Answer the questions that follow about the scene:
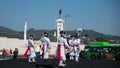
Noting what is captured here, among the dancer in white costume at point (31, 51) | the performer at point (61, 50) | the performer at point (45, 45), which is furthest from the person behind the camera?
the dancer in white costume at point (31, 51)

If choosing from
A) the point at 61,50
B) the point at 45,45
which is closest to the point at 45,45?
the point at 45,45

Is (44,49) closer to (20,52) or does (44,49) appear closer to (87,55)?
(87,55)

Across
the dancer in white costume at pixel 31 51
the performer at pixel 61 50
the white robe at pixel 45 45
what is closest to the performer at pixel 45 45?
the white robe at pixel 45 45

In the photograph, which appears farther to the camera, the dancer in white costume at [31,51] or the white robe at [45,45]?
the dancer in white costume at [31,51]

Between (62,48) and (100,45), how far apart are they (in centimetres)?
3095

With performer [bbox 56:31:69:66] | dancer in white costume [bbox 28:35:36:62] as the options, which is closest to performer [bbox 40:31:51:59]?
performer [bbox 56:31:69:66]

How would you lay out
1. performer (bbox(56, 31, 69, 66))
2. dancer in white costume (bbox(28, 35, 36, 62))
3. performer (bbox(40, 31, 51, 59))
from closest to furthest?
1. performer (bbox(56, 31, 69, 66))
2. performer (bbox(40, 31, 51, 59))
3. dancer in white costume (bbox(28, 35, 36, 62))

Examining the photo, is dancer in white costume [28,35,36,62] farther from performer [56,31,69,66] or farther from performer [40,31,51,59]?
performer [56,31,69,66]

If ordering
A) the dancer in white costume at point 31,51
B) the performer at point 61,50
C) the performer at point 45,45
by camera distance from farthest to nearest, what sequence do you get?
Result: the dancer in white costume at point 31,51
the performer at point 45,45
the performer at point 61,50

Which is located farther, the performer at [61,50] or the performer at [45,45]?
the performer at [45,45]

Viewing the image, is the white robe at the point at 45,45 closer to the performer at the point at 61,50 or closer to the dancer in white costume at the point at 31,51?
the performer at the point at 61,50

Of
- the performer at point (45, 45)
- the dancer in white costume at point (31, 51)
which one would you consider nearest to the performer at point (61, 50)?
the performer at point (45, 45)

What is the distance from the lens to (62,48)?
1562cm

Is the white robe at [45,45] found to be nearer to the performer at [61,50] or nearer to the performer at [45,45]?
the performer at [45,45]
